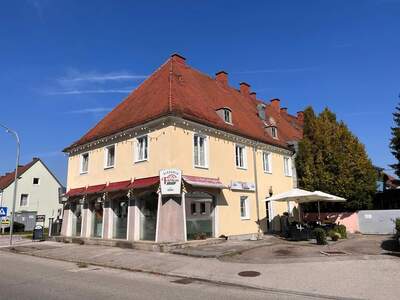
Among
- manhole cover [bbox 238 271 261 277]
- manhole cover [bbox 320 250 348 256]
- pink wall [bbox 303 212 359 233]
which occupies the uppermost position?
pink wall [bbox 303 212 359 233]

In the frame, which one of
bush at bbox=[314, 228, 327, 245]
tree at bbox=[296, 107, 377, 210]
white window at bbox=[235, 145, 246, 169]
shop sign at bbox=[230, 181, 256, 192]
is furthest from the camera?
tree at bbox=[296, 107, 377, 210]

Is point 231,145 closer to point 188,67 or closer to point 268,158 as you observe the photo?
point 268,158

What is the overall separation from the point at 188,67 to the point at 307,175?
11.8 m

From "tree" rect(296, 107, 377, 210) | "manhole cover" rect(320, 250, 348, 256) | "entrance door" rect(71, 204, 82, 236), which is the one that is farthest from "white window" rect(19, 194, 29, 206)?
"manhole cover" rect(320, 250, 348, 256)

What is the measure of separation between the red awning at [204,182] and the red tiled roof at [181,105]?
9.88 feet

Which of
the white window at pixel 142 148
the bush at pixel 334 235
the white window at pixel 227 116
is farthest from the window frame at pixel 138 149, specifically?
the bush at pixel 334 235

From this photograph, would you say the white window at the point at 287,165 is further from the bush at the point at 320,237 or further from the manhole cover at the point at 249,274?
the manhole cover at the point at 249,274

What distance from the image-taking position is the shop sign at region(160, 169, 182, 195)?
17266mm

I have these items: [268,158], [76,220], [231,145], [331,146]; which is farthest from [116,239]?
[331,146]

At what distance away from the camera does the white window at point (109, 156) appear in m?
22.1

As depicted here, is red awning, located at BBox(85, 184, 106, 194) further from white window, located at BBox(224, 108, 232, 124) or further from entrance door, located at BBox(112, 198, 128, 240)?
white window, located at BBox(224, 108, 232, 124)

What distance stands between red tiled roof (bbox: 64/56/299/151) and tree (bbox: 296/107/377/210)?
227cm

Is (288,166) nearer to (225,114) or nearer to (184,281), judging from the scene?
(225,114)

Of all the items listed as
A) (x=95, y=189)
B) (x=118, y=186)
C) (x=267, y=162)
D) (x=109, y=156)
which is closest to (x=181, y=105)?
(x=118, y=186)
